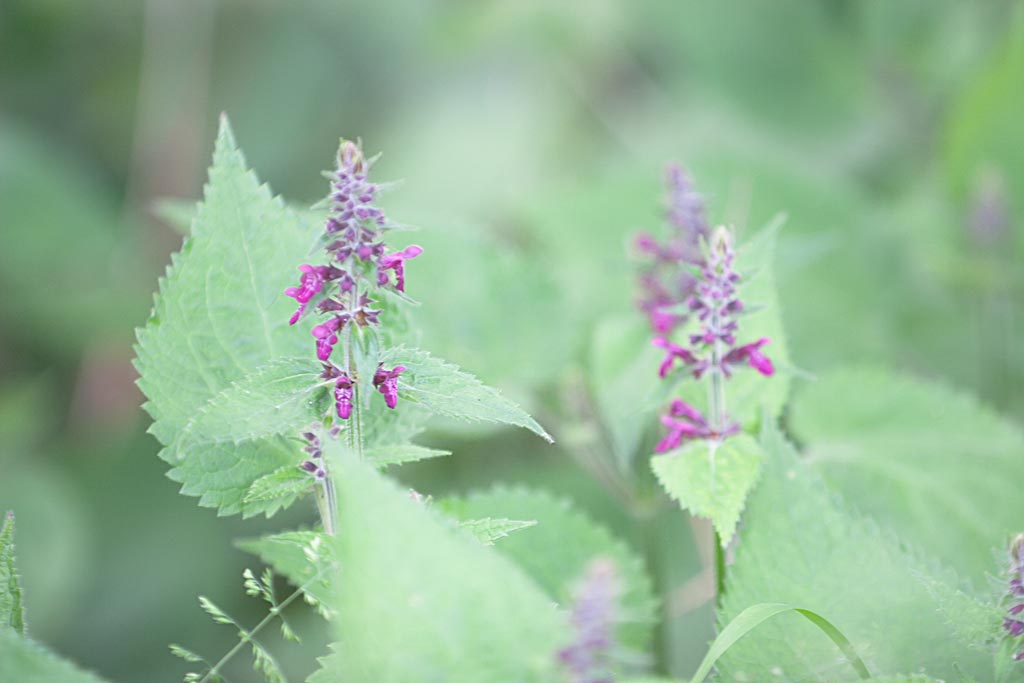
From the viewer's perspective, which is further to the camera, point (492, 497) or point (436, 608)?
point (492, 497)

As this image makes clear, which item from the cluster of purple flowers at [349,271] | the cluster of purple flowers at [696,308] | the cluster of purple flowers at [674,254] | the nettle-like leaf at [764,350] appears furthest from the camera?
the cluster of purple flowers at [674,254]

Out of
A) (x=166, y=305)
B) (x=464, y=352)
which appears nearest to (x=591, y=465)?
(x=464, y=352)

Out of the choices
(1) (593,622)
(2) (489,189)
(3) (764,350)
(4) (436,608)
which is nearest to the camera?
(1) (593,622)

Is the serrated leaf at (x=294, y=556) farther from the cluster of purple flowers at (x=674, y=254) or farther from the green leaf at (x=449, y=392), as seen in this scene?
the cluster of purple flowers at (x=674, y=254)

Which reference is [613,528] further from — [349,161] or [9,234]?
[9,234]

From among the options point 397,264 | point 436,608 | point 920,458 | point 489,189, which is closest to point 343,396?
point 397,264

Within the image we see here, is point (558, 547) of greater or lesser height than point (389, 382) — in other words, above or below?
below

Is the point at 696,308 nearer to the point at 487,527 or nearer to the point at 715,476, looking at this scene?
the point at 715,476

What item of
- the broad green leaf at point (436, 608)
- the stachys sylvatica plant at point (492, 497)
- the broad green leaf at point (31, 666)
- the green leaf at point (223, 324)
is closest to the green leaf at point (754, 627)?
the stachys sylvatica plant at point (492, 497)
